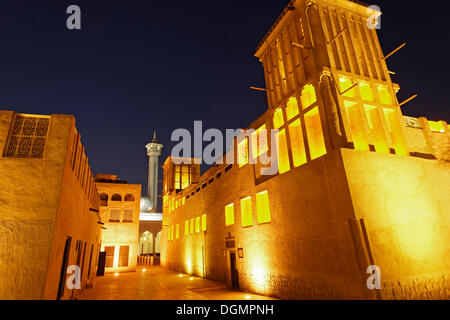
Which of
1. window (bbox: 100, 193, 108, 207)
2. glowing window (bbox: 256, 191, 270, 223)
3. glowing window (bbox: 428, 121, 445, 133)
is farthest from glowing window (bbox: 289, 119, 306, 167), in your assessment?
window (bbox: 100, 193, 108, 207)

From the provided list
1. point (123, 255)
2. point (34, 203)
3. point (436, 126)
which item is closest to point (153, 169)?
point (123, 255)

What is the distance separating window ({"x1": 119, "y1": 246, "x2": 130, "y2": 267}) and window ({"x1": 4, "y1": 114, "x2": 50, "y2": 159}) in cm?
2286

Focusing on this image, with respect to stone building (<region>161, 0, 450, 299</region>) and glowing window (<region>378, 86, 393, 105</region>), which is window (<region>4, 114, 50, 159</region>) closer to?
stone building (<region>161, 0, 450, 299</region>)

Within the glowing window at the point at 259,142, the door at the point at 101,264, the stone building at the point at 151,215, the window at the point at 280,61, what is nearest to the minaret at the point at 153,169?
the stone building at the point at 151,215

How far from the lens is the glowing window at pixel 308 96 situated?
11.4m

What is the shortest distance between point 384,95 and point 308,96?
364 centimetres

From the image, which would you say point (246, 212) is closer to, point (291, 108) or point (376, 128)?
point (291, 108)

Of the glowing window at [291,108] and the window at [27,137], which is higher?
the glowing window at [291,108]

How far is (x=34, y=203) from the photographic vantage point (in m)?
6.59

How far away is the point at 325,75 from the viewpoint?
34.4 ft

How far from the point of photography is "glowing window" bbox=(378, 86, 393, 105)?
458 inches

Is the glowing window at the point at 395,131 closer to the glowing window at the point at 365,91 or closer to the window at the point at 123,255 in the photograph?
the glowing window at the point at 365,91

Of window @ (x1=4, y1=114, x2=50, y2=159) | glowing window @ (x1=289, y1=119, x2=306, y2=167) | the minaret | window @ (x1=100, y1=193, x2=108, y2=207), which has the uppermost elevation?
the minaret

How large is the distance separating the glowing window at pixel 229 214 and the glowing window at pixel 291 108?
7.21 metres
